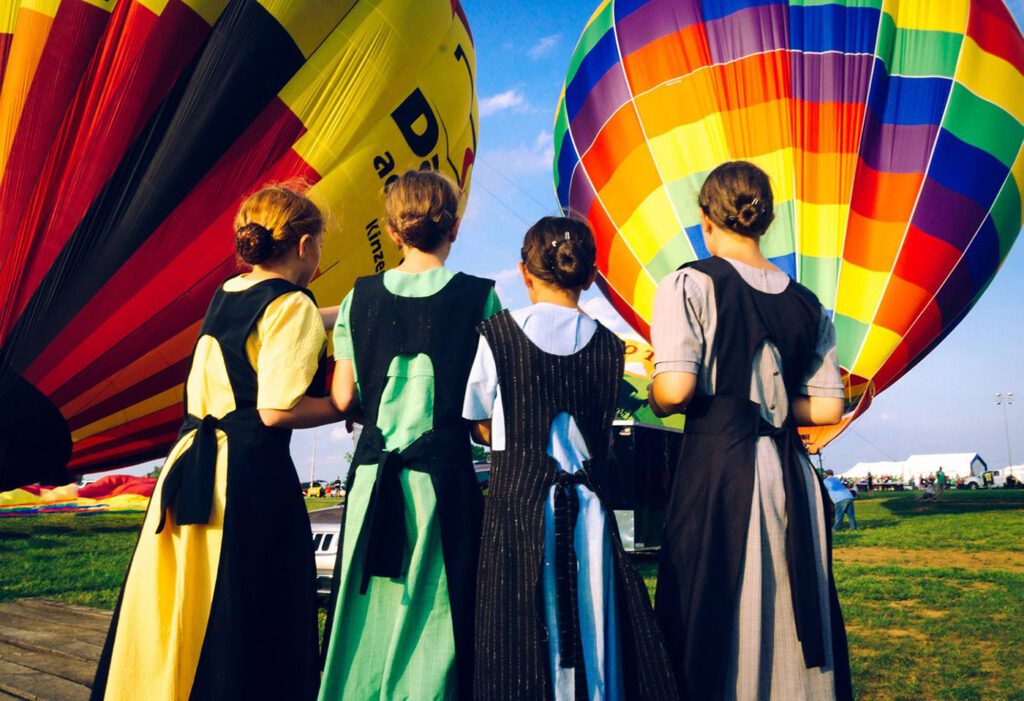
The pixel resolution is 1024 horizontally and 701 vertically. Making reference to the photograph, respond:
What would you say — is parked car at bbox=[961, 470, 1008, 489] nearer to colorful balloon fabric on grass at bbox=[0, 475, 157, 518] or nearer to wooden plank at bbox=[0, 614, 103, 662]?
colorful balloon fabric on grass at bbox=[0, 475, 157, 518]

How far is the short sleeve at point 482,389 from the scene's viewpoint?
7.01 ft

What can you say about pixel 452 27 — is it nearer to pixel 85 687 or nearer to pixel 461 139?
pixel 461 139

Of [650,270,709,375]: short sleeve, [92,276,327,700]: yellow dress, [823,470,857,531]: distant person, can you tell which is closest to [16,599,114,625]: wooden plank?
[92,276,327,700]: yellow dress

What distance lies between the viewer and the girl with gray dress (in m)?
1.98

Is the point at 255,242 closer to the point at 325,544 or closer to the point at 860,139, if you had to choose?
the point at 325,544

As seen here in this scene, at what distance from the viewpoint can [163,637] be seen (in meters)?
2.13

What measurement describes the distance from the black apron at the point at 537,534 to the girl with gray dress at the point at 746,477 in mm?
123

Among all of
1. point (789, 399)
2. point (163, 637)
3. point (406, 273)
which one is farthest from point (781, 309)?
point (163, 637)

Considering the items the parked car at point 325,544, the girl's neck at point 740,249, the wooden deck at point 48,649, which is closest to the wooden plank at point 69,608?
the wooden deck at point 48,649

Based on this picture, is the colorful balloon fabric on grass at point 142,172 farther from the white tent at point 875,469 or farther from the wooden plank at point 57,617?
the white tent at point 875,469

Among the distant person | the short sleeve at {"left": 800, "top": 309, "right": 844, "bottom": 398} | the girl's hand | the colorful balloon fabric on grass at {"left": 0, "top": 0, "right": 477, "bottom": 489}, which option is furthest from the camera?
the distant person

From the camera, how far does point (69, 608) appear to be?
506cm

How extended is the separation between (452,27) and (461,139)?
856 millimetres

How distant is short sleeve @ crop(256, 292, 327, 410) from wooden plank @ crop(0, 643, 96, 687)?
1925mm
